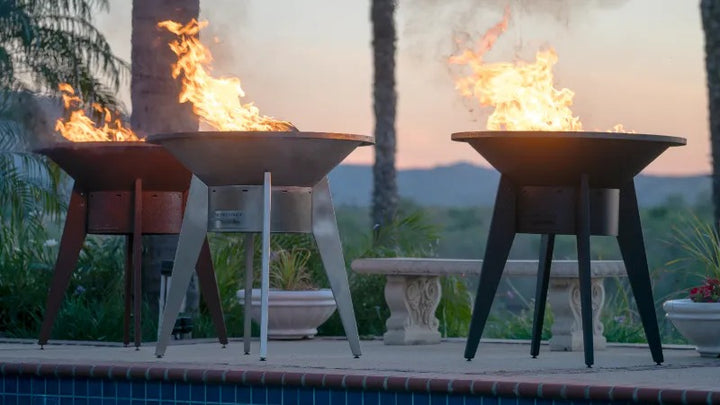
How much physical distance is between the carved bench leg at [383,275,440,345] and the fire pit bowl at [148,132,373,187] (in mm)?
1917

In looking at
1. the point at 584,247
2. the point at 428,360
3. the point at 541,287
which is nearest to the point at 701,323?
the point at 541,287

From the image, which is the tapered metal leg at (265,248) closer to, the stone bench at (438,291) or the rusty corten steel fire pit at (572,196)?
the rusty corten steel fire pit at (572,196)

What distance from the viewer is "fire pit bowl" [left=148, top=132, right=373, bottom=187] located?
7.66 m

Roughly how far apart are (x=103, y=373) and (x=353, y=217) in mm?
50625

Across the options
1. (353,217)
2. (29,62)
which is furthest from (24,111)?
(353,217)

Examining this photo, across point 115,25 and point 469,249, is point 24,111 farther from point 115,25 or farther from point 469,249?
point 469,249

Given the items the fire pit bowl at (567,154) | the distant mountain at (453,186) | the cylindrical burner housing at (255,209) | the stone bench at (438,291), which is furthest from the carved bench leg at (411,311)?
the distant mountain at (453,186)

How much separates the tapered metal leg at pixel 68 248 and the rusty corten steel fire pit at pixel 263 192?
1.28m

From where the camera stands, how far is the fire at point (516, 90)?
8.09 m

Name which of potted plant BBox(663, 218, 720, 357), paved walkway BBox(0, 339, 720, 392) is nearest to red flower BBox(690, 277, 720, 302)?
potted plant BBox(663, 218, 720, 357)

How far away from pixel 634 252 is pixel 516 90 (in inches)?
47.4

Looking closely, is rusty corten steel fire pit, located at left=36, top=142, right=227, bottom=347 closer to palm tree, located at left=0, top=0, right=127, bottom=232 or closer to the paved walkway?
the paved walkway

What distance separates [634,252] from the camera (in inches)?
312

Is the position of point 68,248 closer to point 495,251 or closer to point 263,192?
point 263,192
